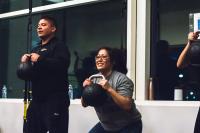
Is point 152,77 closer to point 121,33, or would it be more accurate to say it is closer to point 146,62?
point 146,62

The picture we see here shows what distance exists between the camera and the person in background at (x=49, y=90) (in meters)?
3.38

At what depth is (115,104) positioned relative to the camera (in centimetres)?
330

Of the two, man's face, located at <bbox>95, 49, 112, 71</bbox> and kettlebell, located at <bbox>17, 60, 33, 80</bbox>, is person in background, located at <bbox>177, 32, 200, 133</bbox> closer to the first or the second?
man's face, located at <bbox>95, 49, 112, 71</bbox>

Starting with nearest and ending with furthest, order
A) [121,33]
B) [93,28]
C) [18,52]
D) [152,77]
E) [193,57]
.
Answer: [193,57] < [152,77] < [121,33] < [93,28] < [18,52]

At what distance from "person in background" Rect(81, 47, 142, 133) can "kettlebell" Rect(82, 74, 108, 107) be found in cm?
4

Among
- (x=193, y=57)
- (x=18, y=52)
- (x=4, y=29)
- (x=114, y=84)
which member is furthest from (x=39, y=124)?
(x=4, y=29)

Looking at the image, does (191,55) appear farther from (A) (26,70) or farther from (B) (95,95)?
(A) (26,70)

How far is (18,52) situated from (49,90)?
2676mm

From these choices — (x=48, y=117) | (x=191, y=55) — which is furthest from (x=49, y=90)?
(x=191, y=55)

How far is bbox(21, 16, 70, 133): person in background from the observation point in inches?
133

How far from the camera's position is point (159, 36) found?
4.51 meters

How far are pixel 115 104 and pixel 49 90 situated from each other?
552 millimetres

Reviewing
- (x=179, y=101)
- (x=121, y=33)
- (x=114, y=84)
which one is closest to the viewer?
(x=114, y=84)

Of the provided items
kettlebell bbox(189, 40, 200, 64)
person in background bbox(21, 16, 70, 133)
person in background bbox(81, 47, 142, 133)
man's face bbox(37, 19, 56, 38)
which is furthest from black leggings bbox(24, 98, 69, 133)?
kettlebell bbox(189, 40, 200, 64)
